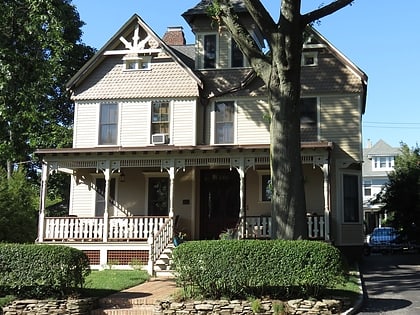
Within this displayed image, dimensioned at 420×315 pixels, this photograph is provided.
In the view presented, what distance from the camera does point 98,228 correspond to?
20219 mm

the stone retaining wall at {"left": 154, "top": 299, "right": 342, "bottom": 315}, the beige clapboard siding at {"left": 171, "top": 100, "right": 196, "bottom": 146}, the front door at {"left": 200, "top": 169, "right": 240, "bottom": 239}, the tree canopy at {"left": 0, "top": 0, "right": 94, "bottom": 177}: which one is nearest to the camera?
the stone retaining wall at {"left": 154, "top": 299, "right": 342, "bottom": 315}

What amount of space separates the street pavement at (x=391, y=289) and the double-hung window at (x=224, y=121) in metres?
7.15

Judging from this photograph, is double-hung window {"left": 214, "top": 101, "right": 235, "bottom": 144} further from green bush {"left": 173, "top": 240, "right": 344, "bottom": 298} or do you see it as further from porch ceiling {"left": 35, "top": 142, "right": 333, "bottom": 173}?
green bush {"left": 173, "top": 240, "right": 344, "bottom": 298}

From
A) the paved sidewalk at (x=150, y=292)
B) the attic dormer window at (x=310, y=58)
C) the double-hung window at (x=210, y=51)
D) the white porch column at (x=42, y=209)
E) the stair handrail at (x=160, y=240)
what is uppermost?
the double-hung window at (x=210, y=51)

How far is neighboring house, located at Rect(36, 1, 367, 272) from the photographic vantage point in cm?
2042

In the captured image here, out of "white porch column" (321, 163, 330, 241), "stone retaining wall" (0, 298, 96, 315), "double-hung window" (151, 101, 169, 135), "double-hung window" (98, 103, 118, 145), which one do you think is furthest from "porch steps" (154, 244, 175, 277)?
"double-hung window" (98, 103, 118, 145)

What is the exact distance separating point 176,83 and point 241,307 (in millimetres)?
12729

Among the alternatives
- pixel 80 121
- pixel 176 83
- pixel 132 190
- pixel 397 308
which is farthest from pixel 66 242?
pixel 397 308

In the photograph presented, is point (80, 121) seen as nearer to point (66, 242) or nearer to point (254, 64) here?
point (66, 242)

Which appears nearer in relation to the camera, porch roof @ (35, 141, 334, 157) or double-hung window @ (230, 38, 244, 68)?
porch roof @ (35, 141, 334, 157)

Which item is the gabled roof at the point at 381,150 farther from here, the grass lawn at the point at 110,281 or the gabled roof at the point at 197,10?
the grass lawn at the point at 110,281

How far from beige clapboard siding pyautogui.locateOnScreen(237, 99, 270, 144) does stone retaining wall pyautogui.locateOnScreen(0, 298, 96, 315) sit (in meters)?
11.2

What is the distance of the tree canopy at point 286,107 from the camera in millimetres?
13540

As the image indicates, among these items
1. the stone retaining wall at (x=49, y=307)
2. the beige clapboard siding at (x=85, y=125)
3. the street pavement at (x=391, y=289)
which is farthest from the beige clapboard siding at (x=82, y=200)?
the street pavement at (x=391, y=289)
